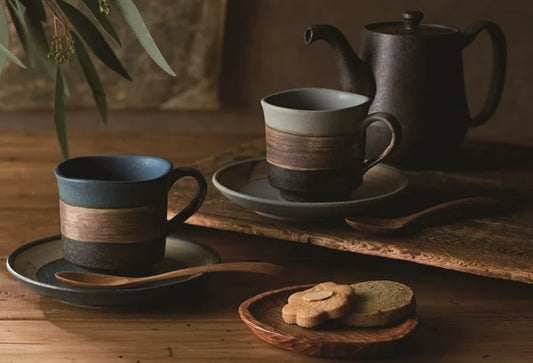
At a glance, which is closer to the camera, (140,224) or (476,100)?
(140,224)

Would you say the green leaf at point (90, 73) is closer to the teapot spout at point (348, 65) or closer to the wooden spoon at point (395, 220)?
the teapot spout at point (348, 65)

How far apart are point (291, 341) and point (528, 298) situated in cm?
28

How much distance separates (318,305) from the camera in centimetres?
76

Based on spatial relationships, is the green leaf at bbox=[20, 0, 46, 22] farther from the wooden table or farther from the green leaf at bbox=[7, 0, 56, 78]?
the wooden table

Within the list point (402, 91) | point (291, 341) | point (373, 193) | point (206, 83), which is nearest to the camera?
point (291, 341)

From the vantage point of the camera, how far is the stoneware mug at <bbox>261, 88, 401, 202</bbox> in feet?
3.10

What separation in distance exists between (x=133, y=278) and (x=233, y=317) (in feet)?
0.33

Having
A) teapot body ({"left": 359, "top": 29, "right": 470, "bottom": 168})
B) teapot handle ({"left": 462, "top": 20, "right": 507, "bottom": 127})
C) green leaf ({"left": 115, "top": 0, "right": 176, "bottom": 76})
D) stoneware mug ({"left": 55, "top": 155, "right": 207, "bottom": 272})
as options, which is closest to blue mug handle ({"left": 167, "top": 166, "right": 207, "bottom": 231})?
stoneware mug ({"left": 55, "top": 155, "right": 207, "bottom": 272})

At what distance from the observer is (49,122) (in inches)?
71.3

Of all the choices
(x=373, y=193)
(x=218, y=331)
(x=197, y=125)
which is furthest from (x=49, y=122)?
A: (x=218, y=331)

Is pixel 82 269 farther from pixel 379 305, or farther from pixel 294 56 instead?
pixel 294 56

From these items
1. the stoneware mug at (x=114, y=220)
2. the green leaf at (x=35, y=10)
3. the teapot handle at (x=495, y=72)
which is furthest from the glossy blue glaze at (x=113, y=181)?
the teapot handle at (x=495, y=72)

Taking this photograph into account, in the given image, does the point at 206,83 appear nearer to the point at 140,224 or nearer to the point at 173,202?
the point at 173,202

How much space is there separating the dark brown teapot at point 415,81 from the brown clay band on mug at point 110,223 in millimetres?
418
